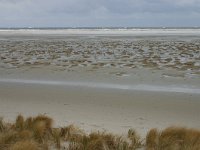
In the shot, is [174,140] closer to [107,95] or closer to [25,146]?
[25,146]

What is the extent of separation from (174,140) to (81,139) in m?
1.42

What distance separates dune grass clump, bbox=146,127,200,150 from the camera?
5.57m

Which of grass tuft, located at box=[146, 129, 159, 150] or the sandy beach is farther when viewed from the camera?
the sandy beach

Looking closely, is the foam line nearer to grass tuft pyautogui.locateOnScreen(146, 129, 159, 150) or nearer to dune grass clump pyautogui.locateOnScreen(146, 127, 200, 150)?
dune grass clump pyautogui.locateOnScreen(146, 127, 200, 150)

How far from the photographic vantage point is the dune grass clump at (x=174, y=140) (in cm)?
557

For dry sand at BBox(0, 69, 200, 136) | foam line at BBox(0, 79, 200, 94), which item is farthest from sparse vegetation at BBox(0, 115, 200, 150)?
foam line at BBox(0, 79, 200, 94)

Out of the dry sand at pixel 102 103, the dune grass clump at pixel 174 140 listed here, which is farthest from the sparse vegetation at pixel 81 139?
the dry sand at pixel 102 103

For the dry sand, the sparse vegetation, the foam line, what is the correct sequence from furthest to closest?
the foam line
the dry sand
the sparse vegetation

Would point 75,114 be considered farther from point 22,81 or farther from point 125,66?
point 125,66

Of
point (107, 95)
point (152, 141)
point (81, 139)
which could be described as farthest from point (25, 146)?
point (107, 95)

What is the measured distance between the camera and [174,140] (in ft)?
19.0

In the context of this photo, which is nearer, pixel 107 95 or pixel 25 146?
pixel 25 146

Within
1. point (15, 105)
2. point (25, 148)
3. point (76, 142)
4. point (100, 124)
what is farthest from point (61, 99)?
point (25, 148)

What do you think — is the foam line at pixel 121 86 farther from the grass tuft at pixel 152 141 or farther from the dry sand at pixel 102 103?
the grass tuft at pixel 152 141
